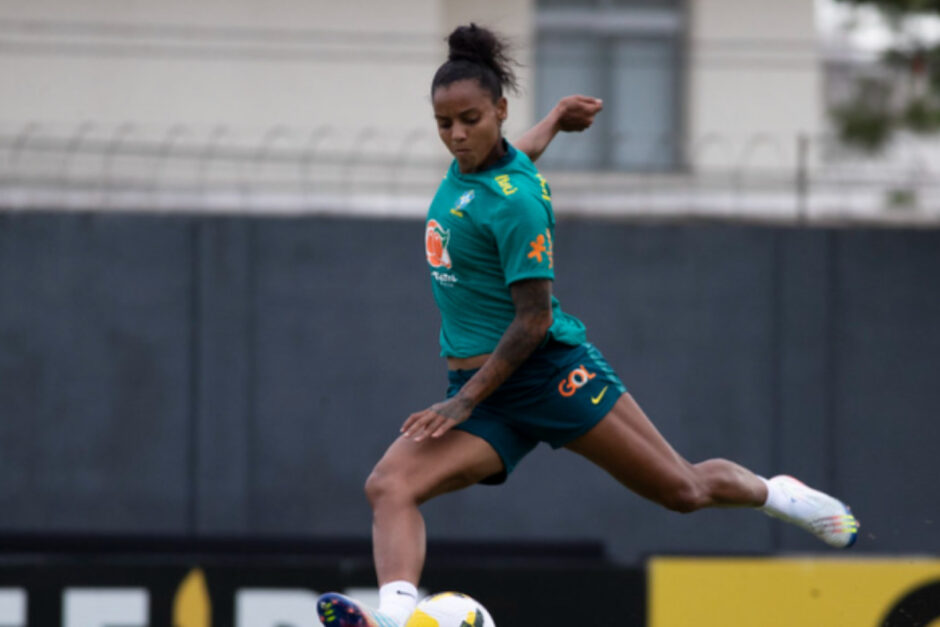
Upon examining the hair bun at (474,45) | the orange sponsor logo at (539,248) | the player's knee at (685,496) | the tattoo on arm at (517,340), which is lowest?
the player's knee at (685,496)

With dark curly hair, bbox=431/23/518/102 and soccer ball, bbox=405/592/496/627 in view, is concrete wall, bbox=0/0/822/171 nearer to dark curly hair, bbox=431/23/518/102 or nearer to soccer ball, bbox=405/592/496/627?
dark curly hair, bbox=431/23/518/102

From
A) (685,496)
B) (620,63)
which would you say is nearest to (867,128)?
(620,63)

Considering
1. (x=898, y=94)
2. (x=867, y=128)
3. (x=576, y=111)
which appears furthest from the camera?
(x=898, y=94)

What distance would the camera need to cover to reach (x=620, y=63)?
12914 millimetres

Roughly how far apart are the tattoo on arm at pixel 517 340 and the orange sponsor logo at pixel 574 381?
298 millimetres

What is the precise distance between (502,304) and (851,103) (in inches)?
366

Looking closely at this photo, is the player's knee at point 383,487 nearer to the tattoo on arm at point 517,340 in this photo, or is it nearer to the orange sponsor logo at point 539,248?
the tattoo on arm at point 517,340

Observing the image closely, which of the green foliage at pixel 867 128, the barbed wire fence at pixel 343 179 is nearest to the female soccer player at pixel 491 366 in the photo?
the barbed wire fence at pixel 343 179

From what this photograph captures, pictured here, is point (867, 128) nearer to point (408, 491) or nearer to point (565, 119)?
point (565, 119)

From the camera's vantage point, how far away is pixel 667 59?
11.9 metres

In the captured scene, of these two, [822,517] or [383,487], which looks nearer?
[383,487]

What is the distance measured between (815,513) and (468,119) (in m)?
2.12

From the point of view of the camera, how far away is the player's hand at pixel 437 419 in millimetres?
4500

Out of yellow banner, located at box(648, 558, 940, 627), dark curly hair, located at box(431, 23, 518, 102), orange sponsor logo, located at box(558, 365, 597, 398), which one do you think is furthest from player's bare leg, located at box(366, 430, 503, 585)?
yellow banner, located at box(648, 558, 940, 627)
